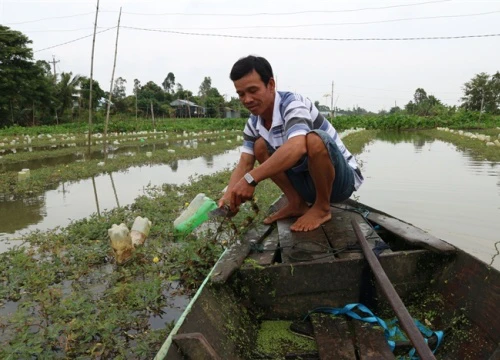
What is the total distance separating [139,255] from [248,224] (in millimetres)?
1195

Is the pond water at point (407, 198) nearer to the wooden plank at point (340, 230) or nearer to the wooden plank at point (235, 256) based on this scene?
the wooden plank at point (340, 230)

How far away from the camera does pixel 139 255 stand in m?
3.47

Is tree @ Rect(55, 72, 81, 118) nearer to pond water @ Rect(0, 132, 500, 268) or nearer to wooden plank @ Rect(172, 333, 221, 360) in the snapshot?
pond water @ Rect(0, 132, 500, 268)

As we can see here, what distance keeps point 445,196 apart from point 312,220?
4.22m

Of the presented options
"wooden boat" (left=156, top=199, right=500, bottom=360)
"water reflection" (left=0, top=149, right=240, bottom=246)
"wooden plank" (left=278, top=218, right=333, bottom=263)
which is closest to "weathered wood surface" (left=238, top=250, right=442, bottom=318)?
"wooden boat" (left=156, top=199, right=500, bottom=360)

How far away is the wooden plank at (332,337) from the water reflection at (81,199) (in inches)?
163

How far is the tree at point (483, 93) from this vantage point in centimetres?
3978

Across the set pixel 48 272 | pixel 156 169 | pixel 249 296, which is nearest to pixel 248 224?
pixel 249 296

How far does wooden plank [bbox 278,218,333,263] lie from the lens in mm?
2170

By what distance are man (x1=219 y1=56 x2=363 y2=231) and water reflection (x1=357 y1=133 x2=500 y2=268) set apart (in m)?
1.71

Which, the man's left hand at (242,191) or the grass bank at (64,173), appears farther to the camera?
the grass bank at (64,173)

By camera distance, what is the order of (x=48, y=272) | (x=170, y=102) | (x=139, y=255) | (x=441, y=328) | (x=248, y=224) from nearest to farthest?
(x=441, y=328) < (x=248, y=224) < (x=48, y=272) < (x=139, y=255) < (x=170, y=102)

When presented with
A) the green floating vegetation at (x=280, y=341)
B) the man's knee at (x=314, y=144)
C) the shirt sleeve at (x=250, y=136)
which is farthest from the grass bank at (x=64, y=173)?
the green floating vegetation at (x=280, y=341)

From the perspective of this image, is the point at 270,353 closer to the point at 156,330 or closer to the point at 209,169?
the point at 156,330
